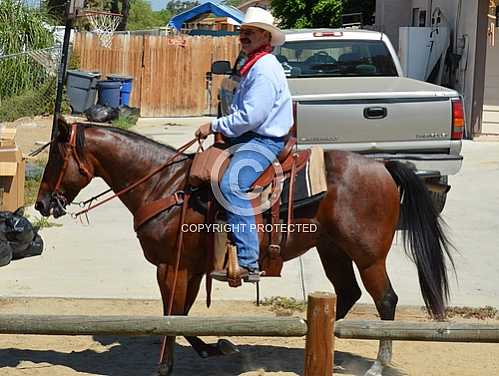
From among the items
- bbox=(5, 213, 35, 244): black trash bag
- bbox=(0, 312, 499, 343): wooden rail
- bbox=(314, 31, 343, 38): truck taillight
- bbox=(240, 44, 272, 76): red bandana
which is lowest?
bbox=(5, 213, 35, 244): black trash bag

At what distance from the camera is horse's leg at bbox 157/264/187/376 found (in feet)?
18.3

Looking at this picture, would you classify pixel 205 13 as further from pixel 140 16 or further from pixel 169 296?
pixel 169 296

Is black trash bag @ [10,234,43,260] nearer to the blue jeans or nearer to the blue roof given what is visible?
the blue jeans

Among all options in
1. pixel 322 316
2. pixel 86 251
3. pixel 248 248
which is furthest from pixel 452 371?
pixel 86 251

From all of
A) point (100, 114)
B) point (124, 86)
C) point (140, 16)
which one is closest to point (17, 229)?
point (100, 114)

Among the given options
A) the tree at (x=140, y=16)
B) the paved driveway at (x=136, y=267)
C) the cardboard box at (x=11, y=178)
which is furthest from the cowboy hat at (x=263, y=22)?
the tree at (x=140, y=16)

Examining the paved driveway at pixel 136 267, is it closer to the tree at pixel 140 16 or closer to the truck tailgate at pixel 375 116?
the truck tailgate at pixel 375 116

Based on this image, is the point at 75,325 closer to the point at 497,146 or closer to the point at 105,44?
the point at 497,146

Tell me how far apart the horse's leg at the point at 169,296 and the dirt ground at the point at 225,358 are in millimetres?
240

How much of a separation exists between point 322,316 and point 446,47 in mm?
17455

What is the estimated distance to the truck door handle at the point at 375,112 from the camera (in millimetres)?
9320

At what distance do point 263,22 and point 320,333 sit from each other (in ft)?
7.08

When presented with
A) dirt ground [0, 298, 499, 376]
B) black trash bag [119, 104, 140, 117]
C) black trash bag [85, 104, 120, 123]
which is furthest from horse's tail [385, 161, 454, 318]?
black trash bag [119, 104, 140, 117]

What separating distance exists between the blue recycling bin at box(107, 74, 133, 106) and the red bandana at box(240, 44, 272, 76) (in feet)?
54.0
